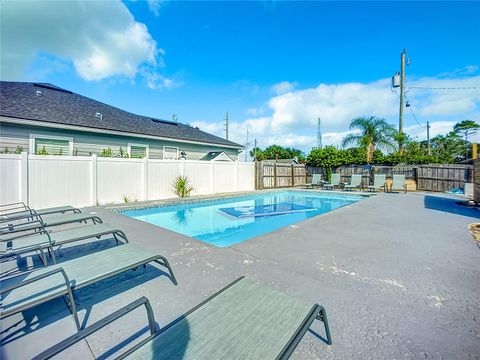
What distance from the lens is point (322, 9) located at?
412 inches

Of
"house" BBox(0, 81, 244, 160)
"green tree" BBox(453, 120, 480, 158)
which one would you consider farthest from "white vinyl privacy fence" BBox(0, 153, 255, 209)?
"green tree" BBox(453, 120, 480, 158)

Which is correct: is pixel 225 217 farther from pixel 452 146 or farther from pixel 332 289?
pixel 452 146

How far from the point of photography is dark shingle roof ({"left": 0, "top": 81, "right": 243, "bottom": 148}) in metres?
9.00

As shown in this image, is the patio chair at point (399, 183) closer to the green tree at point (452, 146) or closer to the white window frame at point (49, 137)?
the white window frame at point (49, 137)

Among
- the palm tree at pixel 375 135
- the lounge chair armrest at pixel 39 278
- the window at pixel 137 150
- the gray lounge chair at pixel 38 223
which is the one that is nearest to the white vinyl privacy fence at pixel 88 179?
the window at pixel 137 150

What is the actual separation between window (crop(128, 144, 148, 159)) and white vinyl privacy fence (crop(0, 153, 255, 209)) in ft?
8.13

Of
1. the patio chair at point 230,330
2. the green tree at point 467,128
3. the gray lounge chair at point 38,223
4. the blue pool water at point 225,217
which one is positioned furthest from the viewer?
the green tree at point 467,128

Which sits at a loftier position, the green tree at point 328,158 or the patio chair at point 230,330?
the green tree at point 328,158

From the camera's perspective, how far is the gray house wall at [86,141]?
8.41 m

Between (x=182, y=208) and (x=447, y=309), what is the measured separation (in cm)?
873

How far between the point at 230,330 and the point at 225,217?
710 centimetres

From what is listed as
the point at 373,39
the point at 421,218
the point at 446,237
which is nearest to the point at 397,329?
the point at 446,237

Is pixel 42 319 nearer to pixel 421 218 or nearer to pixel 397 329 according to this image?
pixel 397 329

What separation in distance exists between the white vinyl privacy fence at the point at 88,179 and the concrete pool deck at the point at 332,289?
471 cm
